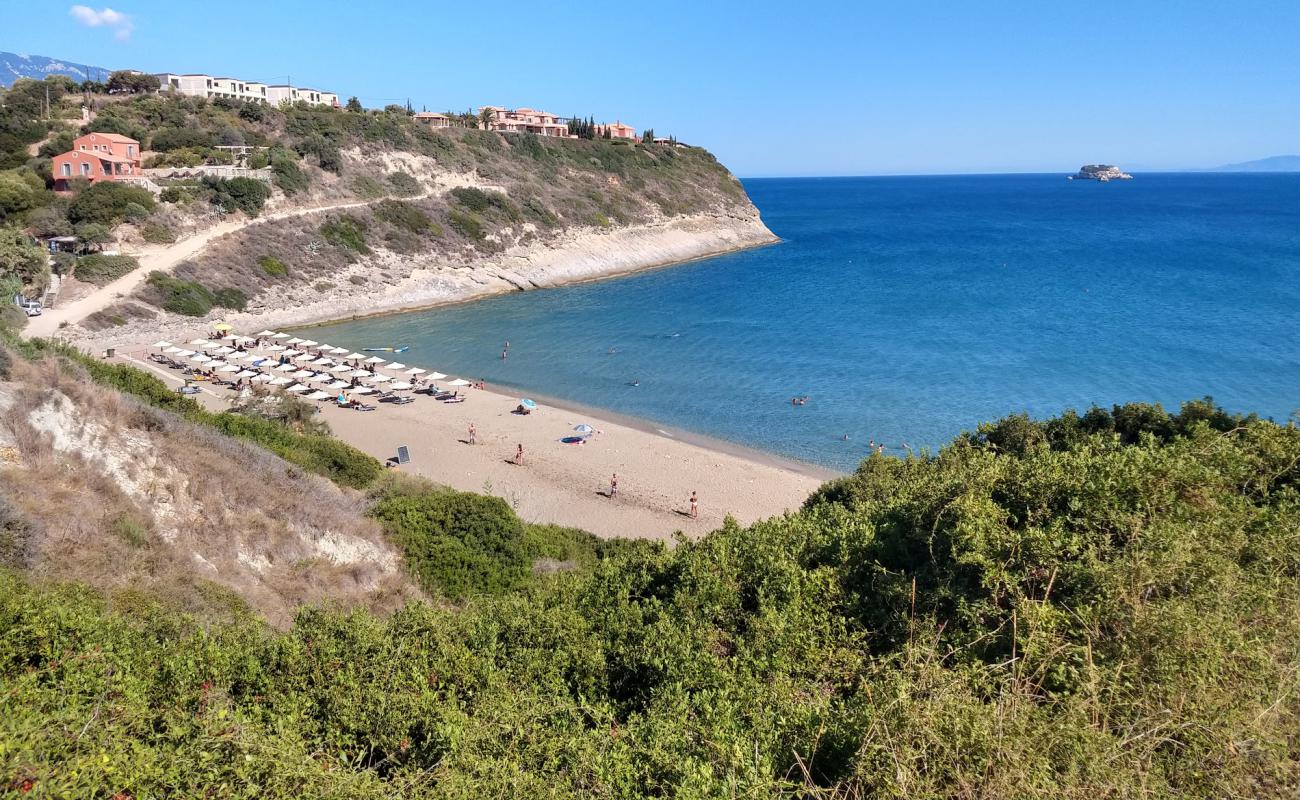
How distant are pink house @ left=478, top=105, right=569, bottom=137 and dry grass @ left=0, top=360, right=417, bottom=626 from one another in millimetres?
77082

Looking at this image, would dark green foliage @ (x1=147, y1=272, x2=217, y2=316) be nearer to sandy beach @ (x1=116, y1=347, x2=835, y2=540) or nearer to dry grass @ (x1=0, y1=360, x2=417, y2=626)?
sandy beach @ (x1=116, y1=347, x2=835, y2=540)

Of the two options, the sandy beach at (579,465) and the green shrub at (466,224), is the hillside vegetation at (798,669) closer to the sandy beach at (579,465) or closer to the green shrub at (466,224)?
the sandy beach at (579,465)

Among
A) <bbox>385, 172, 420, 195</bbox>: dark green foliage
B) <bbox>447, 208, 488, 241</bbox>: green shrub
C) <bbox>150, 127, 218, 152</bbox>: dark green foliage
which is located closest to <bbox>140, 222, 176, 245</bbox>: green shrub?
<bbox>150, 127, 218, 152</bbox>: dark green foliage

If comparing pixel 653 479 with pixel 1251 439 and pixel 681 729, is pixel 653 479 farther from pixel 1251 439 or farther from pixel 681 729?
pixel 681 729

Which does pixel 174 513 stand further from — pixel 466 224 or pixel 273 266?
pixel 466 224

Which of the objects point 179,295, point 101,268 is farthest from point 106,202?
point 179,295

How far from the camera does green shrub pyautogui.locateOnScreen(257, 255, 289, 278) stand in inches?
1879

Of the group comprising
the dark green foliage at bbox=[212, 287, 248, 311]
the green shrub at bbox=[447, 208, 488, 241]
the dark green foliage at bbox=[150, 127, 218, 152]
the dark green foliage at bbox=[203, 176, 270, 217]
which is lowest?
the dark green foliage at bbox=[212, 287, 248, 311]

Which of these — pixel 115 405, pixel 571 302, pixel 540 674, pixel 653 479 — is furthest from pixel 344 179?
pixel 540 674

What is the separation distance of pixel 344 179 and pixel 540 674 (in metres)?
61.5

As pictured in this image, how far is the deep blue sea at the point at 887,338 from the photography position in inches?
1282

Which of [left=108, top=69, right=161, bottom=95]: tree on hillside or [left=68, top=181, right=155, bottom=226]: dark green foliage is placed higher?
[left=108, top=69, right=161, bottom=95]: tree on hillside

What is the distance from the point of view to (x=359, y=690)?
652 centimetres

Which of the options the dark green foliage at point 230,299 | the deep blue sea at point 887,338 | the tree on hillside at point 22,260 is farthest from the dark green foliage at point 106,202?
the deep blue sea at point 887,338
